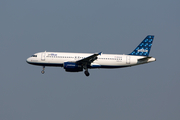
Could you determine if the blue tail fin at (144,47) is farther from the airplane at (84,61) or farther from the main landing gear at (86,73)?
the main landing gear at (86,73)

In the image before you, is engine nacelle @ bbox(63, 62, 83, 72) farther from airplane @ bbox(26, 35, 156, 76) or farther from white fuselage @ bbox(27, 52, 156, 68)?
white fuselage @ bbox(27, 52, 156, 68)

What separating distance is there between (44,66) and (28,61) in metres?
3.31

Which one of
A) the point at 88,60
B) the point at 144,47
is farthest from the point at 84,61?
the point at 144,47

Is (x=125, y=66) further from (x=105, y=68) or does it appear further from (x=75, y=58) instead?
(x=75, y=58)

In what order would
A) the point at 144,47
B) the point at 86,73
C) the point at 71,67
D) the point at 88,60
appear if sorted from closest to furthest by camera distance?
the point at 71,67 < the point at 88,60 < the point at 86,73 < the point at 144,47

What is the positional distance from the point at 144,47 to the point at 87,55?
1152 centimetres

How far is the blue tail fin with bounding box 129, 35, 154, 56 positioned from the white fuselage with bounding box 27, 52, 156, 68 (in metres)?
2.25

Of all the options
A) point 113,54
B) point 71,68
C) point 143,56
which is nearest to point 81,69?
point 71,68

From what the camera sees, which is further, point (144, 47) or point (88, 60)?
point (144, 47)

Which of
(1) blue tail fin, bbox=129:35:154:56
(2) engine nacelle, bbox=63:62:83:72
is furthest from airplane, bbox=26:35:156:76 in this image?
(1) blue tail fin, bbox=129:35:154:56

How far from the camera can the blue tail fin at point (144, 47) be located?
63.1 m

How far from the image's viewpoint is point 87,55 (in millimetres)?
60500

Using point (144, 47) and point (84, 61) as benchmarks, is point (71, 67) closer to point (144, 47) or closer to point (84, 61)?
point (84, 61)

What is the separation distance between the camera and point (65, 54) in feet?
198
